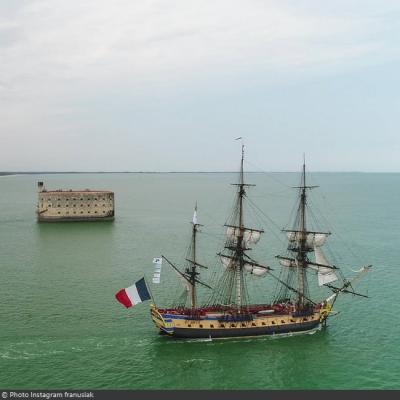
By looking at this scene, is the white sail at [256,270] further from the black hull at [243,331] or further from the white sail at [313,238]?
the black hull at [243,331]

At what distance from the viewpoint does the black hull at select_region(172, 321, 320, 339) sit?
1756 inches

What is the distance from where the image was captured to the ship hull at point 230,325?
44281 millimetres

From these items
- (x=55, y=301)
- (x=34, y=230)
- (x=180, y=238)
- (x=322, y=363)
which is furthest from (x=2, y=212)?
(x=322, y=363)

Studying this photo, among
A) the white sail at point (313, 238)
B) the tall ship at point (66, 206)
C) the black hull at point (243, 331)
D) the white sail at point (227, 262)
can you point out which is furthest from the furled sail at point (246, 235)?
the tall ship at point (66, 206)

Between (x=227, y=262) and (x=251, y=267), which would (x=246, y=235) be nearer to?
(x=251, y=267)

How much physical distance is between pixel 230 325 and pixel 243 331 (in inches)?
57.0

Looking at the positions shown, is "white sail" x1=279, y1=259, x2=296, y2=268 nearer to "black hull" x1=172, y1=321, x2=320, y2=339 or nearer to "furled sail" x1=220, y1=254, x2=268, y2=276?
"furled sail" x1=220, y1=254, x2=268, y2=276

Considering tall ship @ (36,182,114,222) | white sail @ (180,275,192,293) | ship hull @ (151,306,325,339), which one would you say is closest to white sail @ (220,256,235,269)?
white sail @ (180,275,192,293)

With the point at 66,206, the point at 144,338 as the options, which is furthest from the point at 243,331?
the point at 66,206
